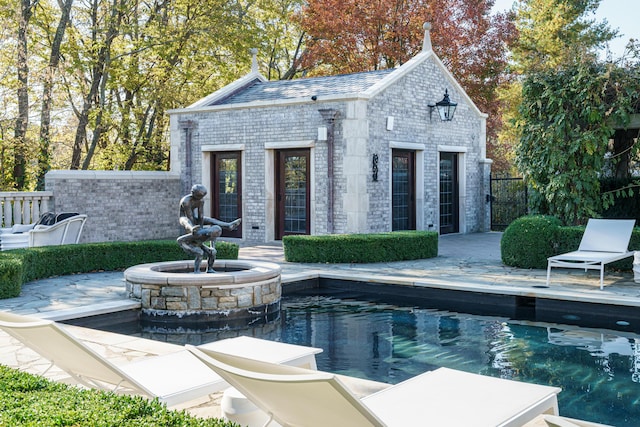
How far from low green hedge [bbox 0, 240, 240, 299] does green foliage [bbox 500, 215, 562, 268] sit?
4.84 m

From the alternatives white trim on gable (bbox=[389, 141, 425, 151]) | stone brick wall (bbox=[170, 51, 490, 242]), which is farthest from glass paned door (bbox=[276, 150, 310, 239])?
white trim on gable (bbox=[389, 141, 425, 151])

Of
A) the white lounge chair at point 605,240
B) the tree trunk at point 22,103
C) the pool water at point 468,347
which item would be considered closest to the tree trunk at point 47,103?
the tree trunk at point 22,103

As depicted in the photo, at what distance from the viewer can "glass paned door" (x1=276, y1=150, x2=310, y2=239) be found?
16438 millimetres

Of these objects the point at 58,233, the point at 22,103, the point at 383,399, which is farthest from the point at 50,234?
the point at 383,399

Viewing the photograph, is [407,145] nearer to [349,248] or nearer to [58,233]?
[349,248]

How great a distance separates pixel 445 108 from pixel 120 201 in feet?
28.0

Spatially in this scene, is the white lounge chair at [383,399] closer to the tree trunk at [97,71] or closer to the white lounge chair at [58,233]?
the white lounge chair at [58,233]

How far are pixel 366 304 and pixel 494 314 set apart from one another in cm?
177

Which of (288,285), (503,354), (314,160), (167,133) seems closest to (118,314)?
(288,285)

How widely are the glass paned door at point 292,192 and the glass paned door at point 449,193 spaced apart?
4.17 meters

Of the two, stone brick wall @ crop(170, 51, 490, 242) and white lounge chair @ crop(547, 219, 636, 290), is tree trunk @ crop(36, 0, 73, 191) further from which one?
white lounge chair @ crop(547, 219, 636, 290)

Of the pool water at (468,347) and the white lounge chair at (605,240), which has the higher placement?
the white lounge chair at (605,240)

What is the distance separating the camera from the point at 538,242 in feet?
38.9

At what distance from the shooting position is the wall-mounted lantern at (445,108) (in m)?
17.4
